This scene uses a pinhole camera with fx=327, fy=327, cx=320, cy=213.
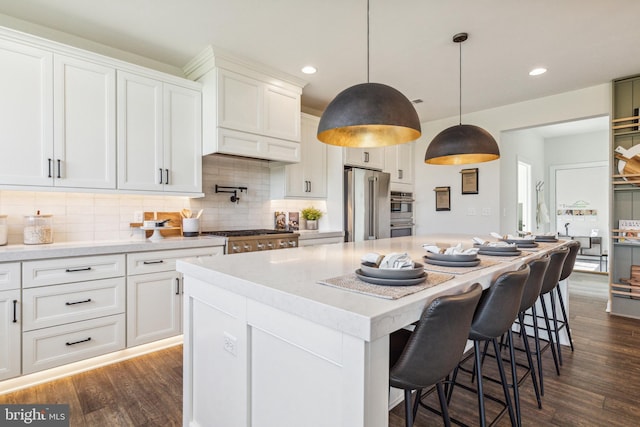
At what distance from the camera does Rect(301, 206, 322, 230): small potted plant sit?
443 centimetres

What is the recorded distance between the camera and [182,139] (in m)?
3.09

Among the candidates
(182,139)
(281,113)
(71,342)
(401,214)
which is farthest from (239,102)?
(401,214)

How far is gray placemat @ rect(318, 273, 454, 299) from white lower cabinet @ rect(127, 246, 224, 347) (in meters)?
2.02

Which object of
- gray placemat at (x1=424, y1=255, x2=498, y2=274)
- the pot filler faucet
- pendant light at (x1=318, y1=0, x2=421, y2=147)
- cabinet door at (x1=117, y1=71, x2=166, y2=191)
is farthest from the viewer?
the pot filler faucet

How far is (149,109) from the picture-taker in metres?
2.88

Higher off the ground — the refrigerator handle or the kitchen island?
the refrigerator handle

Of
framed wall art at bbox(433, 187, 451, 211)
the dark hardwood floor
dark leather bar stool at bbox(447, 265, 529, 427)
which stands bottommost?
the dark hardwood floor

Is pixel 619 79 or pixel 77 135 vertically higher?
pixel 619 79

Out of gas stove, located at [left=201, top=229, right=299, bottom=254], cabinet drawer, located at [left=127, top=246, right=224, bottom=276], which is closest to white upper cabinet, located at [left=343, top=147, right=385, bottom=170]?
gas stove, located at [left=201, top=229, right=299, bottom=254]

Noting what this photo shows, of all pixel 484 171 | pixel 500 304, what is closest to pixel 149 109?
pixel 500 304

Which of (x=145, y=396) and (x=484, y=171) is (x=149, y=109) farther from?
(x=484, y=171)

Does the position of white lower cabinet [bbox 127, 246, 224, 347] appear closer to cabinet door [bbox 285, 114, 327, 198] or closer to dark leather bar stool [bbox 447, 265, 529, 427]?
cabinet door [bbox 285, 114, 327, 198]

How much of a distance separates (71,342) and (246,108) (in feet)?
7.97

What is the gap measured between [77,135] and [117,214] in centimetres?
78
